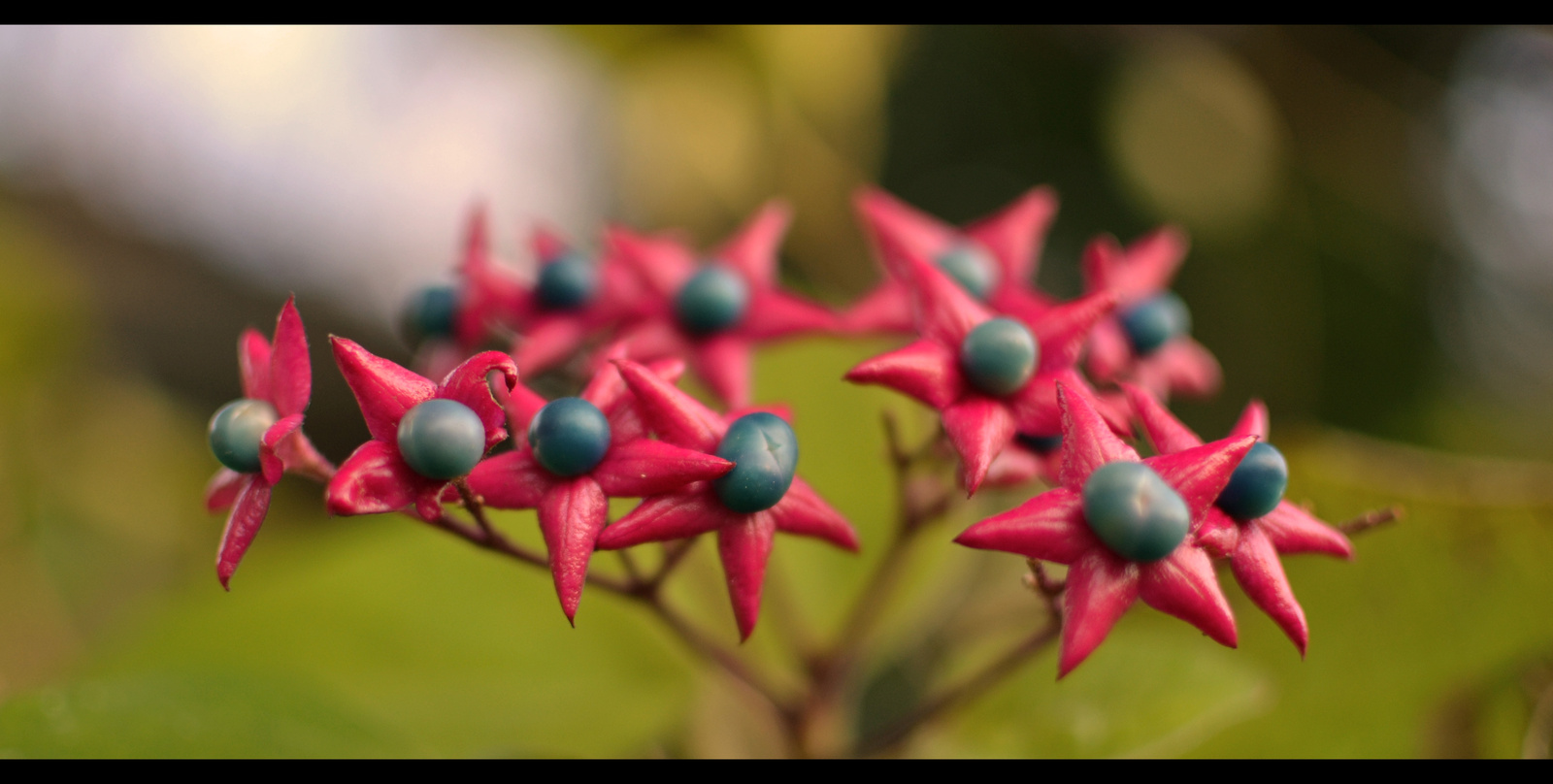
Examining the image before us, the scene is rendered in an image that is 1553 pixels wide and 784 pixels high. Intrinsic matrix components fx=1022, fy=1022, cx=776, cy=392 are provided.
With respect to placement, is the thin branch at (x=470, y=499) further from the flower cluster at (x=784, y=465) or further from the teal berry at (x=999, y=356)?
the teal berry at (x=999, y=356)

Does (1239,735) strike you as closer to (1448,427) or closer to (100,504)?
(1448,427)

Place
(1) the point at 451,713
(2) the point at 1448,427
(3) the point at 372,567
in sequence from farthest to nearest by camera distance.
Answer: (2) the point at 1448,427, (3) the point at 372,567, (1) the point at 451,713

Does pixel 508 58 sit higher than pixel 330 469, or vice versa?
pixel 330 469

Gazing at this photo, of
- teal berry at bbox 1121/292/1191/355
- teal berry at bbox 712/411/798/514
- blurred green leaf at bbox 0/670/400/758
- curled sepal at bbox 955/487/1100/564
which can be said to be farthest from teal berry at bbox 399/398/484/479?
teal berry at bbox 1121/292/1191/355

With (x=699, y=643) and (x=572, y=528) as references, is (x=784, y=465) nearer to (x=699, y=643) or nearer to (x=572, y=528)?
(x=572, y=528)
